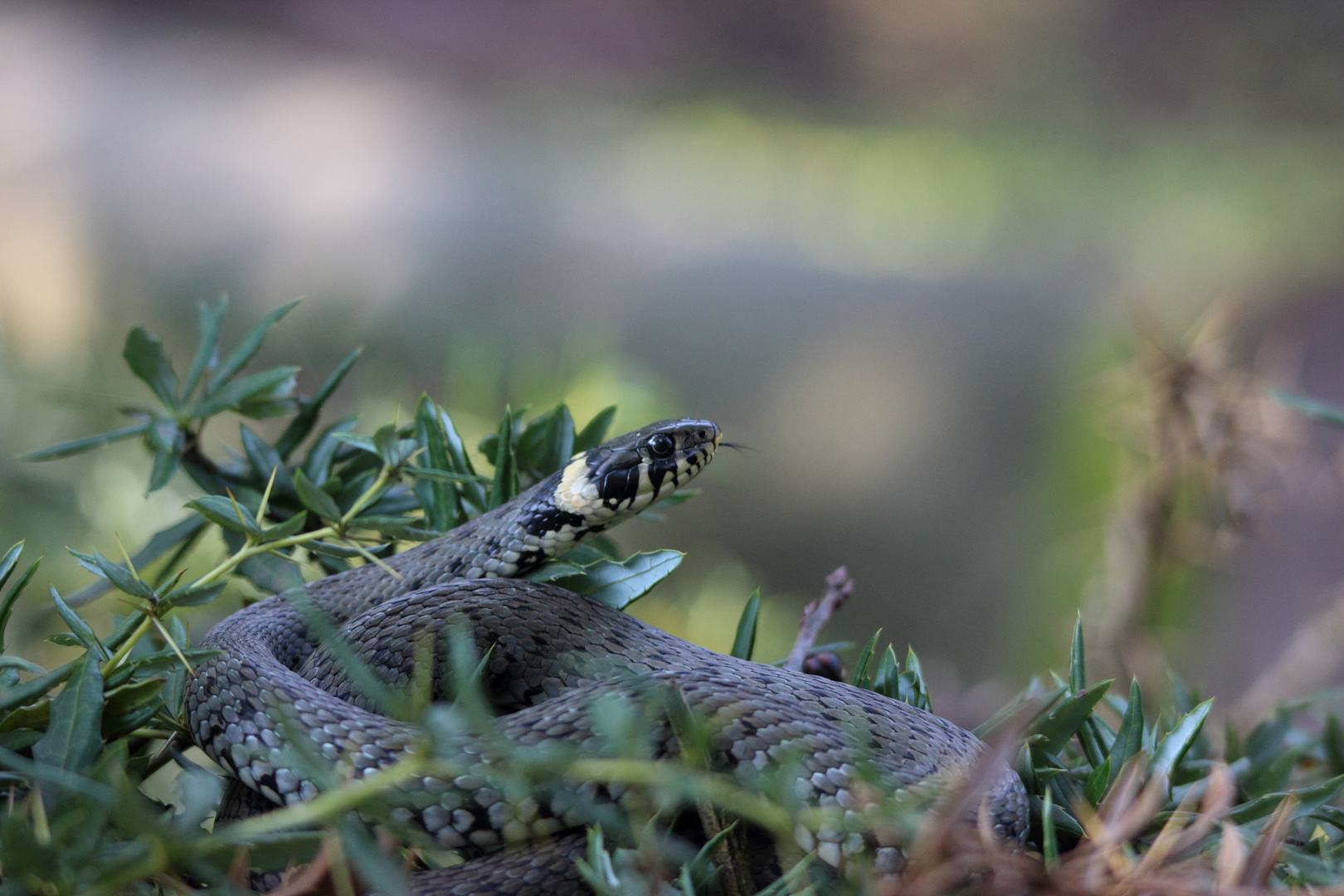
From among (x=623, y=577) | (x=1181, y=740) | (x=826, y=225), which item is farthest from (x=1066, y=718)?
(x=826, y=225)

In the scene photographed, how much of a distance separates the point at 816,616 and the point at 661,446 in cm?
33

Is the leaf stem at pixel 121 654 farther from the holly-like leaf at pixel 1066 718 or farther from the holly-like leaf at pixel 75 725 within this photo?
the holly-like leaf at pixel 1066 718

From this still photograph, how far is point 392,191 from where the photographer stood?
4621 mm

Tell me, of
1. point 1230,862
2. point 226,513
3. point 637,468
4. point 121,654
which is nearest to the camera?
point 1230,862

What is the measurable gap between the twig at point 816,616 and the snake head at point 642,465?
0.76 ft

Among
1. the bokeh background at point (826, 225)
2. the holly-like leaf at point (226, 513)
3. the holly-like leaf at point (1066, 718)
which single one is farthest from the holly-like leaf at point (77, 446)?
the bokeh background at point (826, 225)

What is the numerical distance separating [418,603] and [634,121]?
440 cm

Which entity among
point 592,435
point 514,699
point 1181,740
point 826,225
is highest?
point 826,225

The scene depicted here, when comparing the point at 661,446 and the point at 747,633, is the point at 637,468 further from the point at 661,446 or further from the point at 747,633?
the point at 747,633

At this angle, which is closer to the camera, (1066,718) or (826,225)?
(1066,718)

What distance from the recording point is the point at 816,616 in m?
0.94

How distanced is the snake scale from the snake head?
5cm

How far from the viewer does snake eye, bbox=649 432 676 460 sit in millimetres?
1172

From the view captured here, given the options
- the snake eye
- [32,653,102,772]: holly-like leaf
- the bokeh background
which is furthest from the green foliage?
the bokeh background
